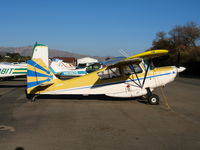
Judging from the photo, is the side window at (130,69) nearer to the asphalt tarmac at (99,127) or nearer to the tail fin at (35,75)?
the asphalt tarmac at (99,127)

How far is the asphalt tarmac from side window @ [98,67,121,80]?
1334 millimetres

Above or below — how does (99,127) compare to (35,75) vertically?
below

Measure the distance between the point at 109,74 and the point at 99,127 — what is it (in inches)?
151

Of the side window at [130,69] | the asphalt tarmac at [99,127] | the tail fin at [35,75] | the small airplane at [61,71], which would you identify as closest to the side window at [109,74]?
the side window at [130,69]

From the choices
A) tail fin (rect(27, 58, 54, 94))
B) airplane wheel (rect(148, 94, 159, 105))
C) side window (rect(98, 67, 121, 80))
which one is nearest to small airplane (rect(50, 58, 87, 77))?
tail fin (rect(27, 58, 54, 94))

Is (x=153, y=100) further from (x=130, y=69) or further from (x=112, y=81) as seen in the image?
(x=112, y=81)

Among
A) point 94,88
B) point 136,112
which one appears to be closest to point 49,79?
point 94,88

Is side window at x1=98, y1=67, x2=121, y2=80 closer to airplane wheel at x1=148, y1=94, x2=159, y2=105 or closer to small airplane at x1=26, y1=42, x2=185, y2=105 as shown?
small airplane at x1=26, y1=42, x2=185, y2=105

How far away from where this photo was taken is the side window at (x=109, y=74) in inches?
344

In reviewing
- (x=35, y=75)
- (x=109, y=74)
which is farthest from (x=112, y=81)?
(x=35, y=75)

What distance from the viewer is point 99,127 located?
5.30 meters

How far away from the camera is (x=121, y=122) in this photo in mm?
5770

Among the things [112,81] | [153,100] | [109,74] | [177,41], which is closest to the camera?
[153,100]

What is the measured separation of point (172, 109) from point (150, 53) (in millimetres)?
2380
